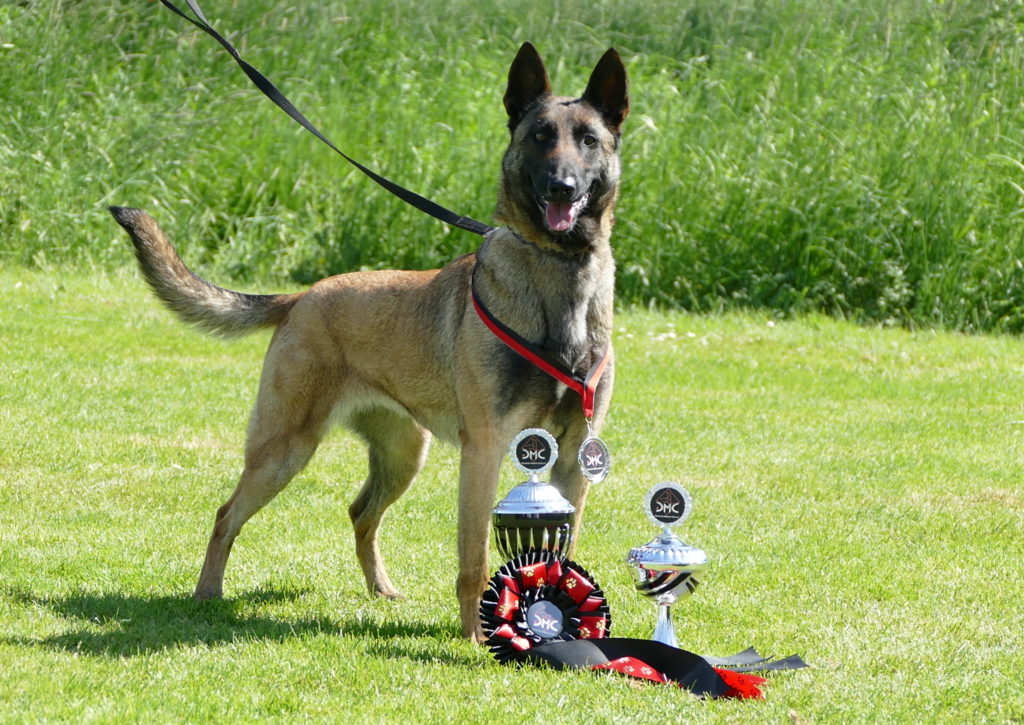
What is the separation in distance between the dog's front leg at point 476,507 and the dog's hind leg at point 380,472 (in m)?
0.87

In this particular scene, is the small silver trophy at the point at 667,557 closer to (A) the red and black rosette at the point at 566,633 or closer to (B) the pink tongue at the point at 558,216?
(A) the red and black rosette at the point at 566,633

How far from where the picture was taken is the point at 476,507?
454 cm

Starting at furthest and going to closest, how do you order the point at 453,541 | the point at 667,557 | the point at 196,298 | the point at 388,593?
the point at 453,541 → the point at 196,298 → the point at 388,593 → the point at 667,557

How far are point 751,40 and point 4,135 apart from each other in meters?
8.16

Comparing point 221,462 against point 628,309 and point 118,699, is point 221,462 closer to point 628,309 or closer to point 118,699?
point 118,699

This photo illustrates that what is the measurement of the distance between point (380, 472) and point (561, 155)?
68.9 inches

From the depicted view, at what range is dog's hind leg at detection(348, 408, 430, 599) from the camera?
215 inches

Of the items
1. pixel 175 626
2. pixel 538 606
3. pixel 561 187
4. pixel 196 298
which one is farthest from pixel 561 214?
pixel 175 626

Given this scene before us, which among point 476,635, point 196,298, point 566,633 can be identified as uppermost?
point 196,298

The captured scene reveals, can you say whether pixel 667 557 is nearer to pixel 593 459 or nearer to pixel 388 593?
pixel 593 459

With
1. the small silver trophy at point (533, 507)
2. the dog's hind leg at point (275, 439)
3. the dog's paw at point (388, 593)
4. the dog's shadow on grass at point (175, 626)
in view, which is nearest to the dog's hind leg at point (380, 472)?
the dog's paw at point (388, 593)

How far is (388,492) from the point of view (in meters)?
5.54

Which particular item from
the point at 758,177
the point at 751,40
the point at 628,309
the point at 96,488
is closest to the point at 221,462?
the point at 96,488

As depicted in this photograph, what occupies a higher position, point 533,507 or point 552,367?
point 552,367
